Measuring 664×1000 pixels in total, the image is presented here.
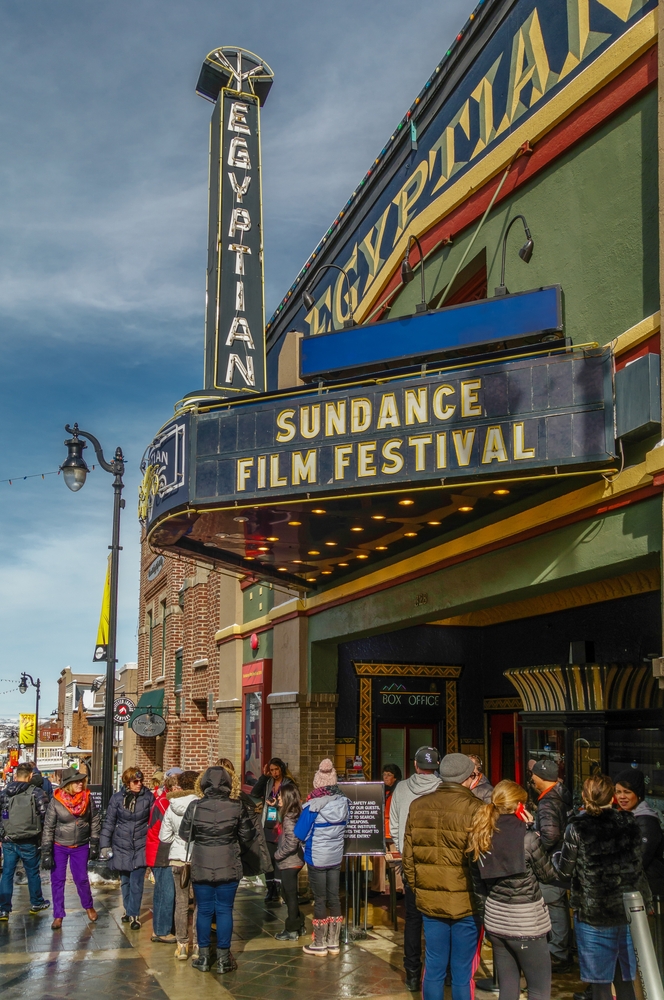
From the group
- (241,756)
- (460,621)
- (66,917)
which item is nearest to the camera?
(66,917)

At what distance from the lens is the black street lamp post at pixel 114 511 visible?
15.9 metres

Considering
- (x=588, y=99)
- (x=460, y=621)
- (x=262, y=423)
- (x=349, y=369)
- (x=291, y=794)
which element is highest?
(x=588, y=99)

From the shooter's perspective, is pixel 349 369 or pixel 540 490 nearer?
pixel 540 490

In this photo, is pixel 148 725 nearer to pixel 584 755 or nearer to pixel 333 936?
pixel 333 936

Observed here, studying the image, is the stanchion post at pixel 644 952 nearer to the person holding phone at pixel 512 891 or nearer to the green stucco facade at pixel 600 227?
the person holding phone at pixel 512 891

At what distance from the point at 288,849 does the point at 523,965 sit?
4437 millimetres

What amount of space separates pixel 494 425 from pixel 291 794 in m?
4.63

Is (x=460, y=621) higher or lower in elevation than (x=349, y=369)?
lower

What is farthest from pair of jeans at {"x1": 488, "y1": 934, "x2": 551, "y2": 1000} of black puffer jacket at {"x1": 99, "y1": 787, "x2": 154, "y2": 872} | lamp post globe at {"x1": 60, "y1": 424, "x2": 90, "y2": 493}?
lamp post globe at {"x1": 60, "y1": 424, "x2": 90, "y2": 493}

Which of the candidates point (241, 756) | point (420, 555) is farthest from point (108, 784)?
point (420, 555)

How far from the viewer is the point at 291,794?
33.0ft

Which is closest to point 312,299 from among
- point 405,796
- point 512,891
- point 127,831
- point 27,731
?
point 127,831

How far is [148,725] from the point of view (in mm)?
24625

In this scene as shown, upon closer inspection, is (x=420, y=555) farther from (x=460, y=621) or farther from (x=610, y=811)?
(x=610, y=811)
